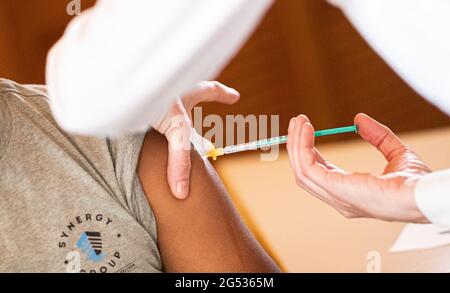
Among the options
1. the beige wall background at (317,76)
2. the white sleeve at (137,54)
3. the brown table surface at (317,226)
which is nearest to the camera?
the white sleeve at (137,54)

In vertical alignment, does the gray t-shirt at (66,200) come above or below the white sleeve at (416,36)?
below

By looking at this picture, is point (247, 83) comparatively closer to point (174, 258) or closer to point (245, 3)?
point (174, 258)

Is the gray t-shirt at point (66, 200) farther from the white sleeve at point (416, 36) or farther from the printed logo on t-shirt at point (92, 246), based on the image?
the white sleeve at point (416, 36)

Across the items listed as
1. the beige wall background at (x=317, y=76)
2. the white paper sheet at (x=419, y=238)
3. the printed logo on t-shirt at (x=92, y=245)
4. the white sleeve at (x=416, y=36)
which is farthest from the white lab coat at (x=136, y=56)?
the beige wall background at (x=317, y=76)

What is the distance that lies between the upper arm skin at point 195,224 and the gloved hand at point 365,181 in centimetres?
18

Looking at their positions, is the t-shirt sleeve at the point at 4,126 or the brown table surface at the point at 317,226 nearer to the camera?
the t-shirt sleeve at the point at 4,126

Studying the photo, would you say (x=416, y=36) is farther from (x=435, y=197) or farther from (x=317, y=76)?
(x=317, y=76)

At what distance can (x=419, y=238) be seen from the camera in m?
1.44

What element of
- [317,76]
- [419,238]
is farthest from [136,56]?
[317,76]

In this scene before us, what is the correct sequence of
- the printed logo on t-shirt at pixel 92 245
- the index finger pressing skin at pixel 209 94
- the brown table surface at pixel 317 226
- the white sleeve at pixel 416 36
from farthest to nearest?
the brown table surface at pixel 317 226 → the index finger pressing skin at pixel 209 94 → the printed logo on t-shirt at pixel 92 245 → the white sleeve at pixel 416 36

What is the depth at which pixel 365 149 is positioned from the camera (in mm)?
1961

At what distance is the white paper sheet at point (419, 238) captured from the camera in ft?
4.32

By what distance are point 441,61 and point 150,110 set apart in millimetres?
336
